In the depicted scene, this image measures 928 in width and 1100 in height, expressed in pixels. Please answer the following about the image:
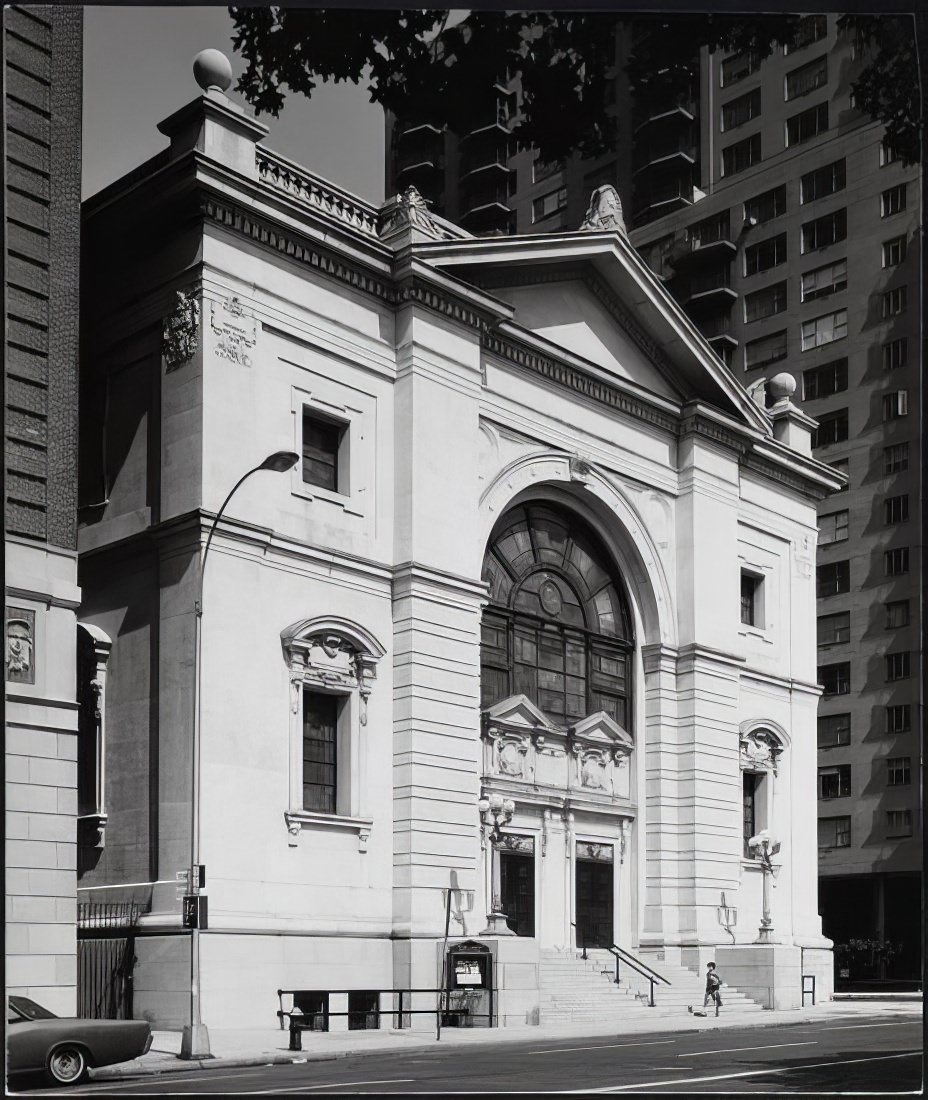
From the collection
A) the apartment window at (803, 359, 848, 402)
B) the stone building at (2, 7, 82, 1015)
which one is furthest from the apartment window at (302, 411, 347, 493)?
the apartment window at (803, 359, 848, 402)

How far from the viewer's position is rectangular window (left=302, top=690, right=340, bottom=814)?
30297 millimetres

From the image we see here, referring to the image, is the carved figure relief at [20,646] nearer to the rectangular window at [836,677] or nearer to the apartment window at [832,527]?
the apartment window at [832,527]

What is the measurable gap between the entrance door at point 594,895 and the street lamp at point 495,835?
3384mm

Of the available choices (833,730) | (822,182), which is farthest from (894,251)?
(833,730)

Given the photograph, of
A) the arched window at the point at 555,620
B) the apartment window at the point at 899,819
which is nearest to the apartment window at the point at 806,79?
the arched window at the point at 555,620

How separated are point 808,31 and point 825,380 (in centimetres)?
3073

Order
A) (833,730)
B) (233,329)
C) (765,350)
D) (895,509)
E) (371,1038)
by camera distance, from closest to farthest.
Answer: (371,1038) → (233,329) → (895,509) → (765,350) → (833,730)

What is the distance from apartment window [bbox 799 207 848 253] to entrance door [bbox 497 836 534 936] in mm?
14795

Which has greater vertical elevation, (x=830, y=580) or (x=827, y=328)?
(x=827, y=328)

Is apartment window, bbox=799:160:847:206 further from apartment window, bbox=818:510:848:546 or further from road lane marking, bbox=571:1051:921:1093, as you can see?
apartment window, bbox=818:510:848:546

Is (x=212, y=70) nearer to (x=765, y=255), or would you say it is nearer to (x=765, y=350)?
(x=765, y=255)

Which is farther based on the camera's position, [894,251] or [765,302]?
[765,302]

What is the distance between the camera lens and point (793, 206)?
111ft

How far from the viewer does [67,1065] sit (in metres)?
15.0
